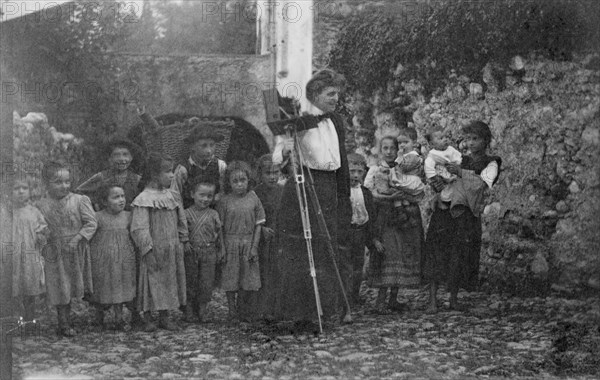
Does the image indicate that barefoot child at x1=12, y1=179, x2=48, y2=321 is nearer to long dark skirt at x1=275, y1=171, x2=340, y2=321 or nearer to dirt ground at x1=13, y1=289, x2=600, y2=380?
dirt ground at x1=13, y1=289, x2=600, y2=380

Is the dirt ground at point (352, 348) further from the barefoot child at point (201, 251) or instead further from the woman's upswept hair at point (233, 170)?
the woman's upswept hair at point (233, 170)

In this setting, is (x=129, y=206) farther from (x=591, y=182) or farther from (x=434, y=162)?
(x=591, y=182)

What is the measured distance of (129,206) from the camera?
5.35 m

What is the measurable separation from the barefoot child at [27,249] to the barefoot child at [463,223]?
2.52 metres

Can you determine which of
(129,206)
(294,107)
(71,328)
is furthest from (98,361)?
(294,107)

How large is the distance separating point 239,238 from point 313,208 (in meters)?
0.54

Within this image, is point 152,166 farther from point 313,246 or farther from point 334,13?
point 334,13

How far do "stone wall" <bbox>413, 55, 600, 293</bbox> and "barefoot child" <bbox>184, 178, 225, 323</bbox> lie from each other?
5.35 feet

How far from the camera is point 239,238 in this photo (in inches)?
221

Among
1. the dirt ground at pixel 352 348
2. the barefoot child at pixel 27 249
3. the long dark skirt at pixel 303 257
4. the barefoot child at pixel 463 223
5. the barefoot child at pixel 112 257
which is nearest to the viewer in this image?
the dirt ground at pixel 352 348

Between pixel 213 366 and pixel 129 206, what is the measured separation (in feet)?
3.93

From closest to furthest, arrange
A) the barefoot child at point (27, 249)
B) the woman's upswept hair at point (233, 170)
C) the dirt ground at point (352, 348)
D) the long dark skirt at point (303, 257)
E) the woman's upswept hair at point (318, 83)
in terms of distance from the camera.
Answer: the dirt ground at point (352, 348) → the barefoot child at point (27, 249) → the long dark skirt at point (303, 257) → the woman's upswept hair at point (318, 83) → the woman's upswept hair at point (233, 170)

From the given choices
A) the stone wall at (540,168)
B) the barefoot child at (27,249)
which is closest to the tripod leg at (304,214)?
the stone wall at (540,168)

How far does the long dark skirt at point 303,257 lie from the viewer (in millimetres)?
5355
